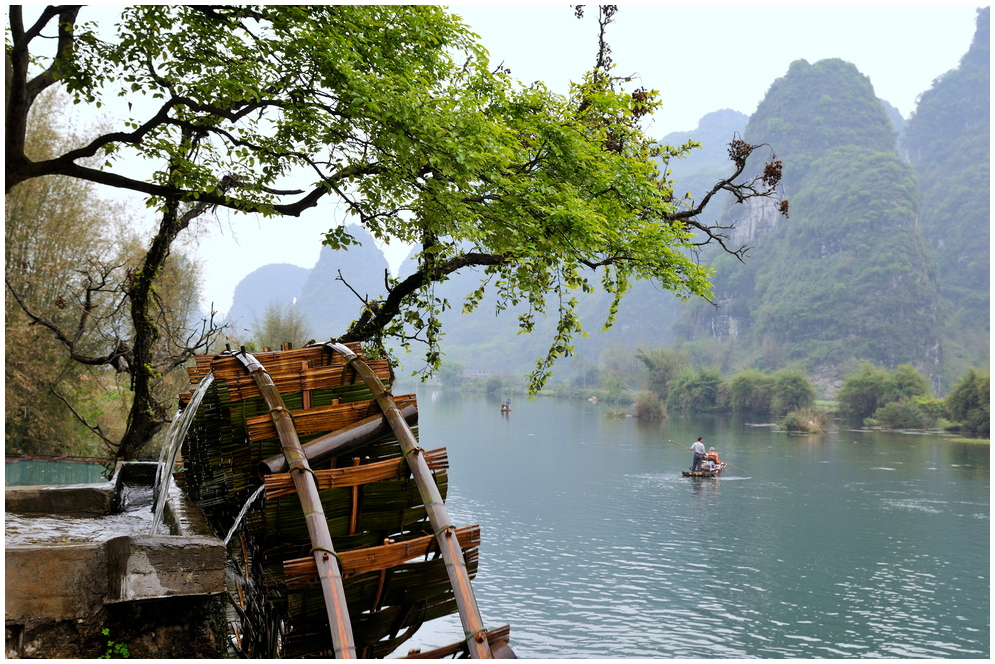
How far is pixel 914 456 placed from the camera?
44.5m

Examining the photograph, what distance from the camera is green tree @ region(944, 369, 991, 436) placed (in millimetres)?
51719

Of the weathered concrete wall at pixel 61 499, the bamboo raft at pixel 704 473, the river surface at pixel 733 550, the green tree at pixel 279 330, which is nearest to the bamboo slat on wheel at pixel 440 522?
the weathered concrete wall at pixel 61 499

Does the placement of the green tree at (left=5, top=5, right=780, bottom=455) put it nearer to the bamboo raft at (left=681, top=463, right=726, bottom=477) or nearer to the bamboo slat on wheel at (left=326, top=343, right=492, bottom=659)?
the bamboo slat on wheel at (left=326, top=343, right=492, bottom=659)

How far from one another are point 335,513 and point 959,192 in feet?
410

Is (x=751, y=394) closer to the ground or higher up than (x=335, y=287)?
closer to the ground

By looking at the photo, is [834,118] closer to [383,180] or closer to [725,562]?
[725,562]

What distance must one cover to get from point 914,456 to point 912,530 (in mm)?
18008

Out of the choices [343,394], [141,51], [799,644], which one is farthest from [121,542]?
[799,644]

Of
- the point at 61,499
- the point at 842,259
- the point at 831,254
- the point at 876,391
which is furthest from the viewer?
the point at 831,254

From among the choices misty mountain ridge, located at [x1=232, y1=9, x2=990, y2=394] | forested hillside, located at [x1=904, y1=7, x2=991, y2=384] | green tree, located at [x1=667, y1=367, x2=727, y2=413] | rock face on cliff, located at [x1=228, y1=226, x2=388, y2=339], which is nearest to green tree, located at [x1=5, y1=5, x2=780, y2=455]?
green tree, located at [x1=667, y1=367, x2=727, y2=413]

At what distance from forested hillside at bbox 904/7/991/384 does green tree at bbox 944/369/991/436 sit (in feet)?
121

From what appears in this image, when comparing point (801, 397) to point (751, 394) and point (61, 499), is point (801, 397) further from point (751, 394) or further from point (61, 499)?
point (61, 499)

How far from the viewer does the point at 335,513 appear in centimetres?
473

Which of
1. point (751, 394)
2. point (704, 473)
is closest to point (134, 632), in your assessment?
point (704, 473)
